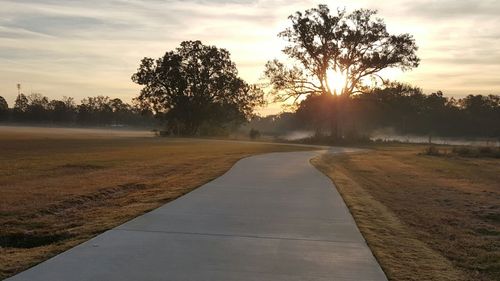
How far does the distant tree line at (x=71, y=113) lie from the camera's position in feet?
493

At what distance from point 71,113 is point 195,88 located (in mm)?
89545

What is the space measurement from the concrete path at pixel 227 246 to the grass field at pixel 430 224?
0.40 meters

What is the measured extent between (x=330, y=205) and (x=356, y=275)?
5033 mm

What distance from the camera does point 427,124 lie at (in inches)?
5069

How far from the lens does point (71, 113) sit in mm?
156500

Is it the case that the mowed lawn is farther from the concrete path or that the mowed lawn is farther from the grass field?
the grass field

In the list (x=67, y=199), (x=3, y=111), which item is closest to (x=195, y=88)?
(x=67, y=199)

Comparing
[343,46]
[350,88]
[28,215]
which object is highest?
[343,46]

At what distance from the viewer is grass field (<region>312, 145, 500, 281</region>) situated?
657 centimetres

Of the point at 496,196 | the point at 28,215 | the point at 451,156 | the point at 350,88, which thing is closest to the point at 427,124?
the point at 350,88

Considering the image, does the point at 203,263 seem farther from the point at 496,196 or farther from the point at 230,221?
the point at 496,196

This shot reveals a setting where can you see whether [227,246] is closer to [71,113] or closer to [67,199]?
[67,199]

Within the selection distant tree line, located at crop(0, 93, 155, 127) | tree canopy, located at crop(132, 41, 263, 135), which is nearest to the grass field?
tree canopy, located at crop(132, 41, 263, 135)

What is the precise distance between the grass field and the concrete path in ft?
1.30
